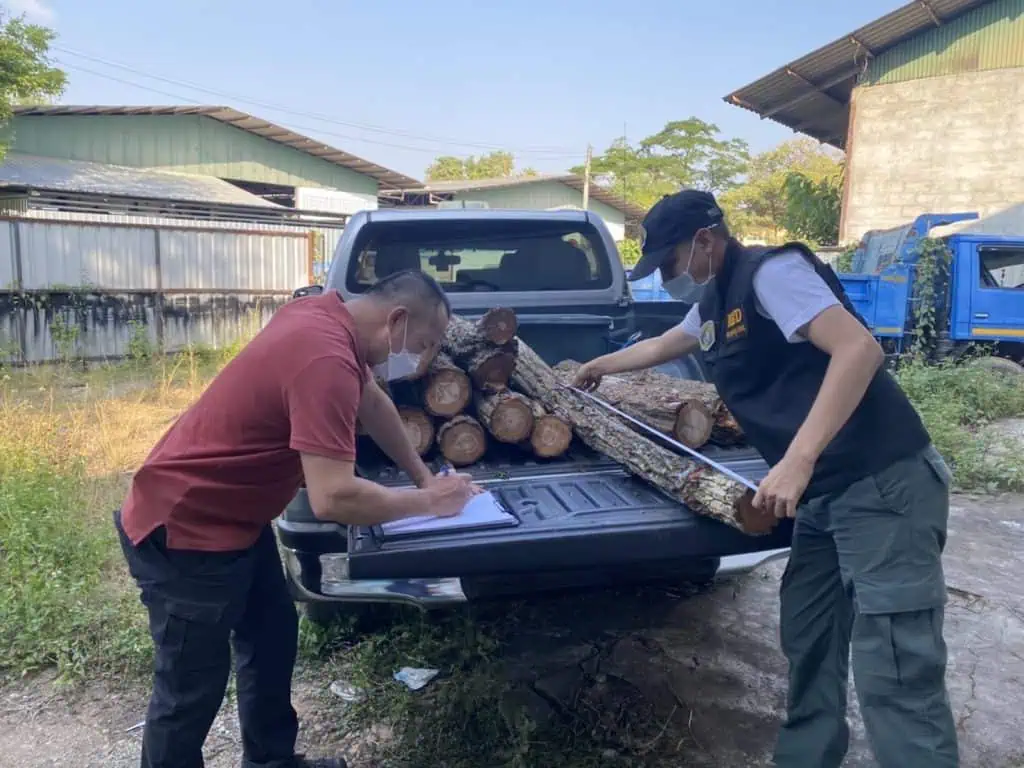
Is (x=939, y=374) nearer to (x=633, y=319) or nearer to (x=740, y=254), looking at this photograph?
(x=633, y=319)

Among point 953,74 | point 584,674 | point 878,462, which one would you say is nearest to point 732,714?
point 584,674

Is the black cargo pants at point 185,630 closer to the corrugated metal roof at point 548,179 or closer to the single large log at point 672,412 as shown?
the single large log at point 672,412

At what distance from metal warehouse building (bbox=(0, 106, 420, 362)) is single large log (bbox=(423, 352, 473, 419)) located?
307 inches

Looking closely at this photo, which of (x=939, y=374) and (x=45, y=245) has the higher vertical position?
(x=45, y=245)

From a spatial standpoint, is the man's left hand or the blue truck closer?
the man's left hand

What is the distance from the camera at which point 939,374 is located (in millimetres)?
8906

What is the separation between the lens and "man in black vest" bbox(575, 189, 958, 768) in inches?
82.0

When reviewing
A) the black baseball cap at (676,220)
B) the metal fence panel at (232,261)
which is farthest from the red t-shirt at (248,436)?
the metal fence panel at (232,261)

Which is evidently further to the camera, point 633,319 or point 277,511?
point 633,319


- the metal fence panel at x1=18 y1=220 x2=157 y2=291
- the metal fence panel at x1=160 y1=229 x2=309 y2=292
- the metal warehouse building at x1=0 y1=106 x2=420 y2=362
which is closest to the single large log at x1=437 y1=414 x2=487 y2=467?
the metal warehouse building at x1=0 y1=106 x2=420 y2=362

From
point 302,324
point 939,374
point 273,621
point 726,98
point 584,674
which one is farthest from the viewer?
point 726,98

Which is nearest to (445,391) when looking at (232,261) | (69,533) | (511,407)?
(511,407)

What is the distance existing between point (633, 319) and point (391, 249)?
56.5 inches

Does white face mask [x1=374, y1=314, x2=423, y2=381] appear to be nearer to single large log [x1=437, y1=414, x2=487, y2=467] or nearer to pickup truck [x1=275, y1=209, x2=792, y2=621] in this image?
pickup truck [x1=275, y1=209, x2=792, y2=621]
